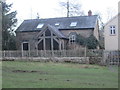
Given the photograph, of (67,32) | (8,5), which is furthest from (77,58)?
(8,5)

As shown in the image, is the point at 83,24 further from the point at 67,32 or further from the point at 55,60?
the point at 55,60

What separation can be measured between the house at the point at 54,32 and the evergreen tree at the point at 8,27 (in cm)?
255

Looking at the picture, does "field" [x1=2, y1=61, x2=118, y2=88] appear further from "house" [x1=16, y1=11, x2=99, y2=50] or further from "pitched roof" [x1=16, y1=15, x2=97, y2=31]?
"pitched roof" [x1=16, y1=15, x2=97, y2=31]

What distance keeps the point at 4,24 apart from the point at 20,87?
35296mm

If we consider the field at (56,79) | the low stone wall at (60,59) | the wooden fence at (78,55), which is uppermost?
the wooden fence at (78,55)

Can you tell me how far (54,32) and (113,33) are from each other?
399 inches

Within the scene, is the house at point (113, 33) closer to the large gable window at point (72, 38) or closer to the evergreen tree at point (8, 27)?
the large gable window at point (72, 38)

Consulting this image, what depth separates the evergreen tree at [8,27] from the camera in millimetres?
46000

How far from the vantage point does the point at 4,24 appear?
45.6m

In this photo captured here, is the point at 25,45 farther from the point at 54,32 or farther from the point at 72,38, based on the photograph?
the point at 72,38

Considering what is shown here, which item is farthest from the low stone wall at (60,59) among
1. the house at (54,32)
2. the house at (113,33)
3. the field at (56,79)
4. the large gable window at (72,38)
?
the field at (56,79)

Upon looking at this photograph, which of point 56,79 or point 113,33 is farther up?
point 113,33

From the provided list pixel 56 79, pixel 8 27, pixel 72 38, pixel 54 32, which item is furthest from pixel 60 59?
pixel 56 79

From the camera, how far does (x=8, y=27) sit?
4747 centimetres
